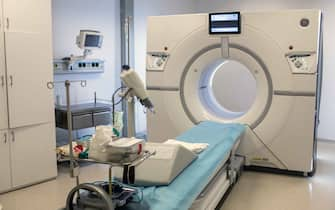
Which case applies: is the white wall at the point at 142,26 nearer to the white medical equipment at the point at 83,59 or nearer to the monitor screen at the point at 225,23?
the white medical equipment at the point at 83,59

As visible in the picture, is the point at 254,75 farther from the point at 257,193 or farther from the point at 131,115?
the point at 131,115

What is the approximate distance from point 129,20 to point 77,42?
1.06 metres

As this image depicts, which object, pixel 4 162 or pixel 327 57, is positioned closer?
pixel 4 162

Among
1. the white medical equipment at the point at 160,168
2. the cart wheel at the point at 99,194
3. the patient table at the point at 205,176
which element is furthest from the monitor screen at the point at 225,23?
the cart wheel at the point at 99,194

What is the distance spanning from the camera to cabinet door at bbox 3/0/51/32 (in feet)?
10.0

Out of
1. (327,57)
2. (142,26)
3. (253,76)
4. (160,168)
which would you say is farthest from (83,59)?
(327,57)

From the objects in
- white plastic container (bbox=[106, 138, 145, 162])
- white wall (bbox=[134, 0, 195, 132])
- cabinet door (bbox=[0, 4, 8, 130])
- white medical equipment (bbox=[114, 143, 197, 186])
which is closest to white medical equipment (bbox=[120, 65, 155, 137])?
white medical equipment (bbox=[114, 143, 197, 186])

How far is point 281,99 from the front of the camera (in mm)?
3449

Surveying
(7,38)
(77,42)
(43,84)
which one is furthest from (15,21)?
(77,42)

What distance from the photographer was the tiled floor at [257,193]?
113 inches

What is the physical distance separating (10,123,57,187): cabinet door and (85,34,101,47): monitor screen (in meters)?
1.00

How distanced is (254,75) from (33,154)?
2256mm

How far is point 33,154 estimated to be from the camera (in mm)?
3340

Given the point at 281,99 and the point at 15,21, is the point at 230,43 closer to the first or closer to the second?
the point at 281,99
